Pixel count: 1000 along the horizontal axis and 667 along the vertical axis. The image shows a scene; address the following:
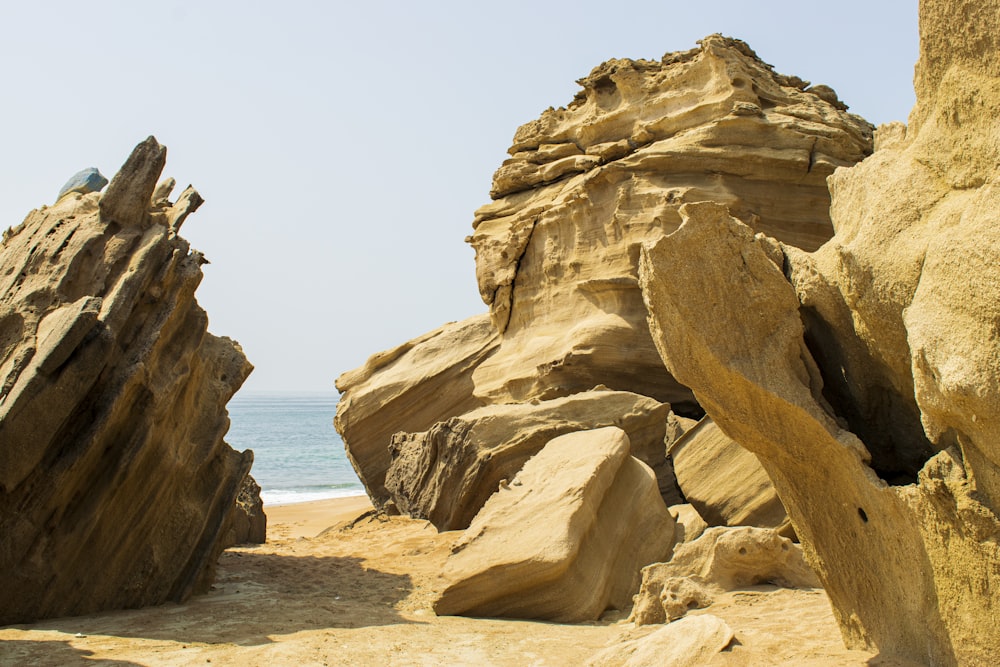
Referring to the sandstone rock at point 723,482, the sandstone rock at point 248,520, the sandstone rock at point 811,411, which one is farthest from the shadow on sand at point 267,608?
the sandstone rock at point 811,411

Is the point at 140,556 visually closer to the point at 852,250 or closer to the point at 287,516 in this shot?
the point at 852,250

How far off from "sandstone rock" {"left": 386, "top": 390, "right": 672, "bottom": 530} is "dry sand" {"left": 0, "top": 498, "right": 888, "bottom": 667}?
2.80ft

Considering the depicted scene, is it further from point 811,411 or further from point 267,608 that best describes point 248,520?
point 811,411

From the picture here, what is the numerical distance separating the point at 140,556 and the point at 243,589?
93 cm

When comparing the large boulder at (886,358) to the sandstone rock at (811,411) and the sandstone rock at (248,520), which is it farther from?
the sandstone rock at (248,520)

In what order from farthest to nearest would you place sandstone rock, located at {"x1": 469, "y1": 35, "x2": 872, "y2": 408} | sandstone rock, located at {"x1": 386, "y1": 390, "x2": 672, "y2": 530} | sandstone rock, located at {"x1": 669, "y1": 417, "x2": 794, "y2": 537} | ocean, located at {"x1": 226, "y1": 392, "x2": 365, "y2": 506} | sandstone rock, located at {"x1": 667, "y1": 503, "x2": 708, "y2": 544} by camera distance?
ocean, located at {"x1": 226, "y1": 392, "x2": 365, "y2": 506} < sandstone rock, located at {"x1": 469, "y1": 35, "x2": 872, "y2": 408} < sandstone rock, located at {"x1": 386, "y1": 390, "x2": 672, "y2": 530} < sandstone rock, located at {"x1": 669, "y1": 417, "x2": 794, "y2": 537} < sandstone rock, located at {"x1": 667, "y1": 503, "x2": 708, "y2": 544}

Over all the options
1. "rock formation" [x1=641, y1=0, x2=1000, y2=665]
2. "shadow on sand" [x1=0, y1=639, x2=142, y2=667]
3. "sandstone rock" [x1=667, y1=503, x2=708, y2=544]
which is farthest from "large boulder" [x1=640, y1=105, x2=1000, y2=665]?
"shadow on sand" [x1=0, y1=639, x2=142, y2=667]

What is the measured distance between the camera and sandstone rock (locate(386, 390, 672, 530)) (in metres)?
8.04

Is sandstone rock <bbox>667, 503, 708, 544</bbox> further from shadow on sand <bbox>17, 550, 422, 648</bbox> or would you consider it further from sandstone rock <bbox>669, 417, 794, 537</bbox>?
shadow on sand <bbox>17, 550, 422, 648</bbox>

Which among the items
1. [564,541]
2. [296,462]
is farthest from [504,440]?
[296,462]

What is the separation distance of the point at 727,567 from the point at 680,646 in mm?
1529

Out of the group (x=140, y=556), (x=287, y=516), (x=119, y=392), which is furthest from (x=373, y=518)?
(x=287, y=516)

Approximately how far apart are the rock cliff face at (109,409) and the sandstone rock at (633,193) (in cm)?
429

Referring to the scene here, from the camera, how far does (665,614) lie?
5113 millimetres
